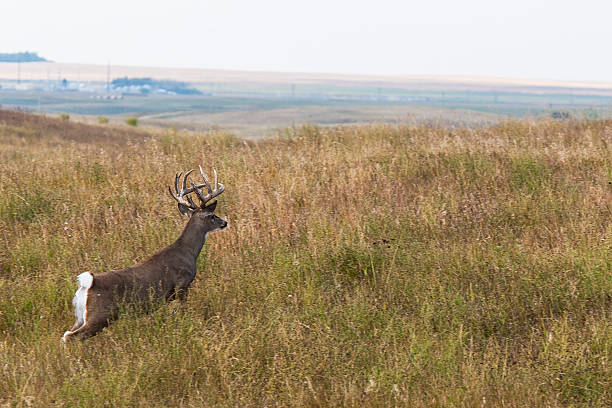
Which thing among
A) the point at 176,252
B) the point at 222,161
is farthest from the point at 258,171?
the point at 176,252

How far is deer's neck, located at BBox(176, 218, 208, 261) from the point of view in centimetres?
627

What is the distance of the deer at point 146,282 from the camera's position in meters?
5.07

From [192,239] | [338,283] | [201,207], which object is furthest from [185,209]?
[338,283]

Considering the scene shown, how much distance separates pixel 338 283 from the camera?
626cm

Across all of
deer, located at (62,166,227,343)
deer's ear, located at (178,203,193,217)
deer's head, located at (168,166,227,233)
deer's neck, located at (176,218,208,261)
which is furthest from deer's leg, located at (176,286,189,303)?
deer's ear, located at (178,203,193,217)

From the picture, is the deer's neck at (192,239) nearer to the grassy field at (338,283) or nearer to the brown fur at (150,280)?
the brown fur at (150,280)

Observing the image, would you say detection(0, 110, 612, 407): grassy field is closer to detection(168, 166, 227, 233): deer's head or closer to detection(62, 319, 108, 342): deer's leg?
detection(62, 319, 108, 342): deer's leg

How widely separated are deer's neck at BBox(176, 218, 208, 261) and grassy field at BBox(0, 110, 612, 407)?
1.08ft

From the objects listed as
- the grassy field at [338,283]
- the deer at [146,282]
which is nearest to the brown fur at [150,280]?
the deer at [146,282]

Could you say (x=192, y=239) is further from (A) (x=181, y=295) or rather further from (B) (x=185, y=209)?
(A) (x=181, y=295)

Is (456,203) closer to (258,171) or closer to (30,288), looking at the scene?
(258,171)

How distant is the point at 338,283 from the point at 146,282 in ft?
5.93

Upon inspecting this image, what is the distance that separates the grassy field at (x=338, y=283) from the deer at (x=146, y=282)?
14 cm

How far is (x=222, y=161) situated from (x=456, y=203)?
4.37 metres
